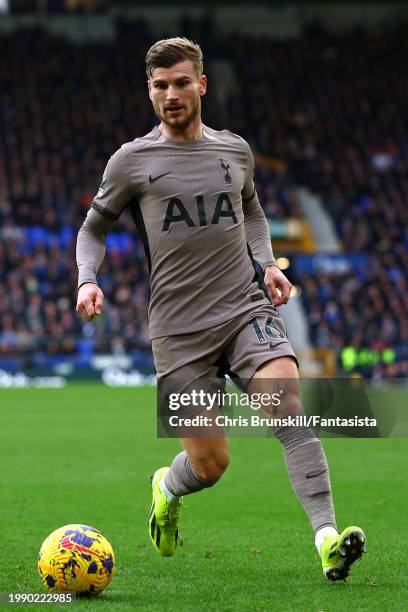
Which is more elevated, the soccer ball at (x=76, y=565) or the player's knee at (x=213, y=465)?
the player's knee at (x=213, y=465)

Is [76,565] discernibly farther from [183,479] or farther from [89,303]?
[89,303]

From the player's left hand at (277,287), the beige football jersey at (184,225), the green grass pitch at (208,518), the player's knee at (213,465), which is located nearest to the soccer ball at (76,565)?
the green grass pitch at (208,518)

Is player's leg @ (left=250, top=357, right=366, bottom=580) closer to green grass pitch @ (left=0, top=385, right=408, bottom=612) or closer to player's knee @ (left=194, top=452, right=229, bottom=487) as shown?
green grass pitch @ (left=0, top=385, right=408, bottom=612)

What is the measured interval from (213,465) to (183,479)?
35cm

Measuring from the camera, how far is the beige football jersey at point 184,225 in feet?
18.2

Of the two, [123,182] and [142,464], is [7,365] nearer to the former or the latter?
[142,464]

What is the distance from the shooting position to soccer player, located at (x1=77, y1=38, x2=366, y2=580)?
5.52 metres

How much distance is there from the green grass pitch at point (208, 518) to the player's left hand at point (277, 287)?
1.37 metres

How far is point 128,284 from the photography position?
30.5m

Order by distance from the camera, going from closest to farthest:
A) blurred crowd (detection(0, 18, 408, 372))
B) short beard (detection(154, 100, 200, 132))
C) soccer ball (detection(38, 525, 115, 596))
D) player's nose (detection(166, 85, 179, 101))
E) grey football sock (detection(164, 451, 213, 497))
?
1. soccer ball (detection(38, 525, 115, 596))
2. player's nose (detection(166, 85, 179, 101))
3. short beard (detection(154, 100, 200, 132))
4. grey football sock (detection(164, 451, 213, 497))
5. blurred crowd (detection(0, 18, 408, 372))

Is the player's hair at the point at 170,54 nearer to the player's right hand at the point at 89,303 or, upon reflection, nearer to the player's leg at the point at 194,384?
the player's right hand at the point at 89,303

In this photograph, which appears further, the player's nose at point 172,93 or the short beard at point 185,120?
the short beard at point 185,120

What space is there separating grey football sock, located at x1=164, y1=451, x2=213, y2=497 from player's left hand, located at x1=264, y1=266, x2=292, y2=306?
0.90 m

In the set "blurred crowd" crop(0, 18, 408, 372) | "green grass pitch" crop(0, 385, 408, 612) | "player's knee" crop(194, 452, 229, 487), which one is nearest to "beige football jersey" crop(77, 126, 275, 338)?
"player's knee" crop(194, 452, 229, 487)
